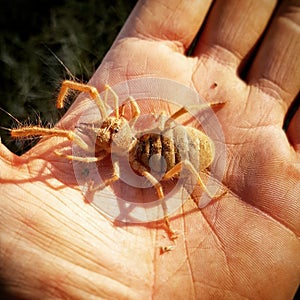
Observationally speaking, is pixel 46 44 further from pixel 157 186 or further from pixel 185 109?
pixel 157 186

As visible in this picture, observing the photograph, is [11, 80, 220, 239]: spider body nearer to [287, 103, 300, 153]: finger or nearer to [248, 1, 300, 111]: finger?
[287, 103, 300, 153]: finger

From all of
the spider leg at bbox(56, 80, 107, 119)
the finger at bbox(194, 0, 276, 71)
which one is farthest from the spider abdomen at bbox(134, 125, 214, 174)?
the finger at bbox(194, 0, 276, 71)

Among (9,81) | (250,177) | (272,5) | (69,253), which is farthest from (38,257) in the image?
(272,5)

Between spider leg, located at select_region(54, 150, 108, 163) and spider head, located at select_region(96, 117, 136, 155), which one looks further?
spider head, located at select_region(96, 117, 136, 155)

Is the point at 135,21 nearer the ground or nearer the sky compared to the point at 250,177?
nearer the sky

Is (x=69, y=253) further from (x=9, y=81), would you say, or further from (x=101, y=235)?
(x=9, y=81)
